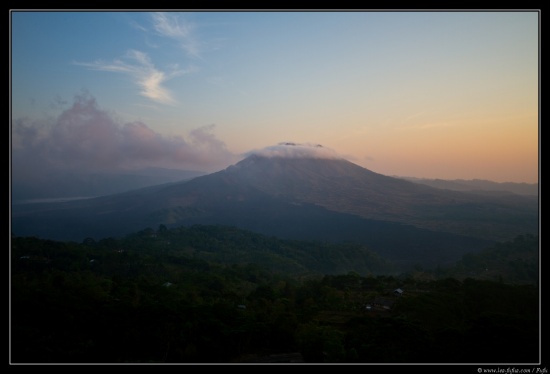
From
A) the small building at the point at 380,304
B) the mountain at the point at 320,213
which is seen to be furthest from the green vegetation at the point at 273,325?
the mountain at the point at 320,213

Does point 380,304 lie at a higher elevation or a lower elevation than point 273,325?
lower

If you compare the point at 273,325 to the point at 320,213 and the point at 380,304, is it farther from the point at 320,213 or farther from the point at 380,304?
the point at 320,213

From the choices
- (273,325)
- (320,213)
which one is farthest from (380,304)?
(320,213)

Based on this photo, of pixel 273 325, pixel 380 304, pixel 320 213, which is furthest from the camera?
pixel 320 213

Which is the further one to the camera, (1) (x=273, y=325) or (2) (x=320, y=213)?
(2) (x=320, y=213)

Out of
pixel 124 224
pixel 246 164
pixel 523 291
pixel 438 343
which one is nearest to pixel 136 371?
pixel 438 343

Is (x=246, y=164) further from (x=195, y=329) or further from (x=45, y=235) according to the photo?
(x=195, y=329)

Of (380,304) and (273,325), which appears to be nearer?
(273,325)

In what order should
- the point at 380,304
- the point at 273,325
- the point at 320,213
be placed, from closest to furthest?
1. the point at 273,325
2. the point at 380,304
3. the point at 320,213
